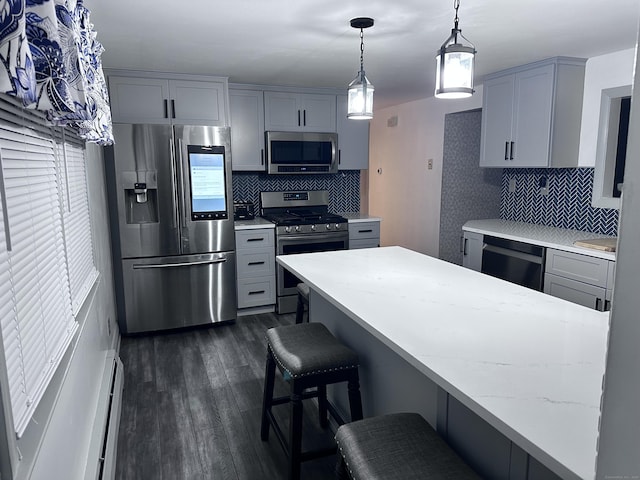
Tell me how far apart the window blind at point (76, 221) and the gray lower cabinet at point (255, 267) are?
1.67m

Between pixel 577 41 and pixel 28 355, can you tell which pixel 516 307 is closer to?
pixel 28 355

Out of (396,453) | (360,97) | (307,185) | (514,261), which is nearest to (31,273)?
(396,453)

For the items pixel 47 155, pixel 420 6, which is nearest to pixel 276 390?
pixel 47 155

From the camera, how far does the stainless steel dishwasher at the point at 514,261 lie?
3.45 m

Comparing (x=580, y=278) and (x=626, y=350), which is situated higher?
(x=626, y=350)

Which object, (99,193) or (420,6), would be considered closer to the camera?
(420,6)

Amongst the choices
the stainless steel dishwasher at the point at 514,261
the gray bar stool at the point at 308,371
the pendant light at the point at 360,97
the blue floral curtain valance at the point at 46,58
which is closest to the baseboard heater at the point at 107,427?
the gray bar stool at the point at 308,371

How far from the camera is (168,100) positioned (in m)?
3.97

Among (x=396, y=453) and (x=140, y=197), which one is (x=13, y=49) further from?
(x=140, y=197)

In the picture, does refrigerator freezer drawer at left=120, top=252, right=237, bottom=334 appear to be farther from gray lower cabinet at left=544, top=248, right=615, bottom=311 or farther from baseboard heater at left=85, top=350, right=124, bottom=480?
gray lower cabinet at left=544, top=248, right=615, bottom=311

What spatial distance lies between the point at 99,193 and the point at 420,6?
2522mm

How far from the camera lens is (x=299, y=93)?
186 inches

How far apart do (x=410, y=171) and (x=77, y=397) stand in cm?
490

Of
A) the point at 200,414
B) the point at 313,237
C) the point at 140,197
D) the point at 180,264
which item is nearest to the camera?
the point at 200,414
